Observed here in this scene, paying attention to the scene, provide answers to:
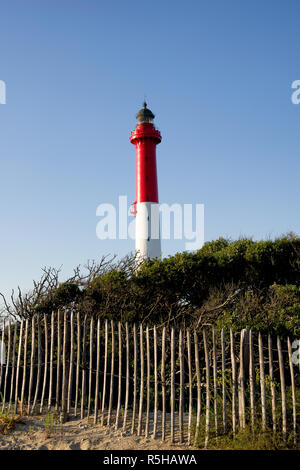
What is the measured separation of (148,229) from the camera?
25.4m

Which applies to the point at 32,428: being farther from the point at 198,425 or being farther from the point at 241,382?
the point at 241,382

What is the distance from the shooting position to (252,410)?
5270 mm

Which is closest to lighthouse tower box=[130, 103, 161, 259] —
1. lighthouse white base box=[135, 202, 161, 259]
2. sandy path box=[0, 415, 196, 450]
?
lighthouse white base box=[135, 202, 161, 259]

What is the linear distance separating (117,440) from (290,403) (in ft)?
8.46

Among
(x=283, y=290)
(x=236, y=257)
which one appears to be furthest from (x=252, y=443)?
(x=236, y=257)

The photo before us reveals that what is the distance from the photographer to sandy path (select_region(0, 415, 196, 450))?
5.55 metres

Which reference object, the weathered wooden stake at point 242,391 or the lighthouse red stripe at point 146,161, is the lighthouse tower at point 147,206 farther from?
the weathered wooden stake at point 242,391

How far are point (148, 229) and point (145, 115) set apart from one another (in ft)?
30.0

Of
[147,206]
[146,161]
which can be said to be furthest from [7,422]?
[146,161]

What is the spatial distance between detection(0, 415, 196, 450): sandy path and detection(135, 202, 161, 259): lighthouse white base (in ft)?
62.1

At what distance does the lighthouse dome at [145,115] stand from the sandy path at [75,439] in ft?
81.7

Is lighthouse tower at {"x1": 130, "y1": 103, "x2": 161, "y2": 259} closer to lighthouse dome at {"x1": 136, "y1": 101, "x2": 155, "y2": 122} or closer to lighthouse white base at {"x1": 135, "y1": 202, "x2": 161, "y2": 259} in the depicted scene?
lighthouse white base at {"x1": 135, "y1": 202, "x2": 161, "y2": 259}

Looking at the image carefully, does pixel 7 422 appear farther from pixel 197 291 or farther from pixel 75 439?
pixel 197 291

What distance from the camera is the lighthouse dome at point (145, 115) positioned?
28438 millimetres
